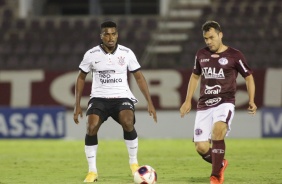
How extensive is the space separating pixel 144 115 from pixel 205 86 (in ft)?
38.3

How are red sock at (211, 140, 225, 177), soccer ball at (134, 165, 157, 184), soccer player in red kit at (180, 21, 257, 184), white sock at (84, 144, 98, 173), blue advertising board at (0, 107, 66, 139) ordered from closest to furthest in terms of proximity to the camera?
soccer ball at (134, 165, 157, 184)
red sock at (211, 140, 225, 177)
soccer player in red kit at (180, 21, 257, 184)
white sock at (84, 144, 98, 173)
blue advertising board at (0, 107, 66, 139)

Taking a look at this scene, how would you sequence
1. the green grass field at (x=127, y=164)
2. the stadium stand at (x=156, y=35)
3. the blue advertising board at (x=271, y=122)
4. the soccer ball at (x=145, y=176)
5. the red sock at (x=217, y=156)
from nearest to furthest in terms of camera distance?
the soccer ball at (x=145, y=176)
the red sock at (x=217, y=156)
the green grass field at (x=127, y=164)
the blue advertising board at (x=271, y=122)
the stadium stand at (x=156, y=35)

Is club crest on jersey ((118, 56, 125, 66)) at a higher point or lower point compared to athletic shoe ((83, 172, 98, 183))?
higher

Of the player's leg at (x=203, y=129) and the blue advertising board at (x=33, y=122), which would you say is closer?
the player's leg at (x=203, y=129)

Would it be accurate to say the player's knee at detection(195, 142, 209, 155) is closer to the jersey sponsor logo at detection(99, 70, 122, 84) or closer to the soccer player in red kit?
the soccer player in red kit

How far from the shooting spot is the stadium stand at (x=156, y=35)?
23.6 metres

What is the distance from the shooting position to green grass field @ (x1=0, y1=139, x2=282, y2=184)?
423 inches

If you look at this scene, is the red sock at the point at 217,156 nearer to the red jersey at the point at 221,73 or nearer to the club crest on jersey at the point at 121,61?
the red jersey at the point at 221,73

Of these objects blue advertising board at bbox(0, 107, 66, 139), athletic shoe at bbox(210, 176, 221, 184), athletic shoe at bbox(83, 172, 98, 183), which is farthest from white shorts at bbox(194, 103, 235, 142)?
blue advertising board at bbox(0, 107, 66, 139)

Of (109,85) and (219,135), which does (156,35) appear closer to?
(109,85)

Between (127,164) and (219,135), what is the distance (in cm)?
403

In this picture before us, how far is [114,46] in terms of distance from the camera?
1072 centimetres

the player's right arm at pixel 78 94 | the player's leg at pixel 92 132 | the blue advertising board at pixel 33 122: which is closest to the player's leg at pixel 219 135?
the player's leg at pixel 92 132

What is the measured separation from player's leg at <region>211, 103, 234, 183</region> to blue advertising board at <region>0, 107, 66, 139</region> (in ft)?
37.4
